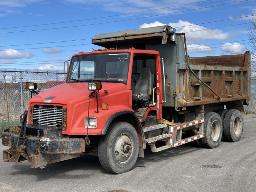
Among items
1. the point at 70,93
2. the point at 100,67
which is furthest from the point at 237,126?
the point at 70,93

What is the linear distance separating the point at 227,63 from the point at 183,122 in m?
3.41

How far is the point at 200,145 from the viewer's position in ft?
38.2

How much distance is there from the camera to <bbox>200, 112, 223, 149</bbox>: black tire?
11.4 metres

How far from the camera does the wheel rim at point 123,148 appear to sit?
845 centimetres

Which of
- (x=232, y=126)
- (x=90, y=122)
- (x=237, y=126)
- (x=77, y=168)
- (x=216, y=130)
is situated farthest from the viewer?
(x=237, y=126)

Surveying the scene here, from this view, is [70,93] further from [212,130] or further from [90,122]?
[212,130]

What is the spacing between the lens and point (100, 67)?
943 cm

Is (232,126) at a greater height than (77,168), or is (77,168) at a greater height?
(232,126)

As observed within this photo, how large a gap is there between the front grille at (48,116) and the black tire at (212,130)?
465 cm

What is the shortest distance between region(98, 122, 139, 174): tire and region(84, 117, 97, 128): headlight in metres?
0.42

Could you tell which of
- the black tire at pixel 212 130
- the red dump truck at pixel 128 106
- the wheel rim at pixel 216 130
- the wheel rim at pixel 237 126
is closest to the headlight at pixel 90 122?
the red dump truck at pixel 128 106

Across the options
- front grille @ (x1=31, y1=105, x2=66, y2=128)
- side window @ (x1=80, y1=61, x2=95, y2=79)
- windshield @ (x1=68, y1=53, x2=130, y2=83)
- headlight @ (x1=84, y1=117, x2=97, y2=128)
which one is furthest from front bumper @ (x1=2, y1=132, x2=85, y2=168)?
side window @ (x1=80, y1=61, x2=95, y2=79)

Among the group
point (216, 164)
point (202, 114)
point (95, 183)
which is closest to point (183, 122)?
point (202, 114)

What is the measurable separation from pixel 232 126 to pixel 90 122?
600 cm
